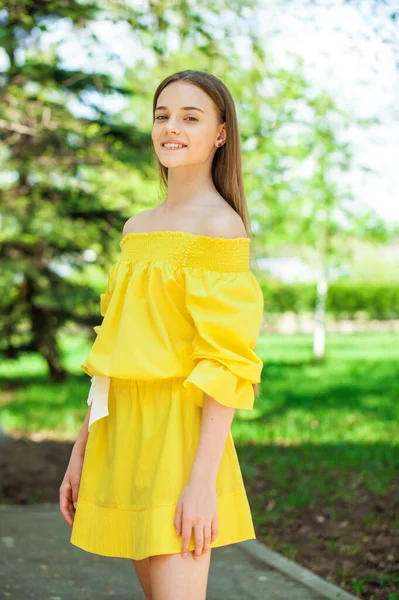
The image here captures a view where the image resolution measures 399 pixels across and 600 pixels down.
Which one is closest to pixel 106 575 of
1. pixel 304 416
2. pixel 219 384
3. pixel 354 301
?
pixel 219 384

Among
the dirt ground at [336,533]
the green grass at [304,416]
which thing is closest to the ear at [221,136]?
the dirt ground at [336,533]

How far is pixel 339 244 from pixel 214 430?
48.8 ft

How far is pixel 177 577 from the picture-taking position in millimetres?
1955

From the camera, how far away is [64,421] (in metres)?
9.34

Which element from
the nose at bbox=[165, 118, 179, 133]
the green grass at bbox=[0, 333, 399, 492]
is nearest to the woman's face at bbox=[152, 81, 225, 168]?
the nose at bbox=[165, 118, 179, 133]

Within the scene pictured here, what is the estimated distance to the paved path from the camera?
148 inches

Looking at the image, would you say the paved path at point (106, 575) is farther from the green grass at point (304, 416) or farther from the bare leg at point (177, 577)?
the bare leg at point (177, 577)

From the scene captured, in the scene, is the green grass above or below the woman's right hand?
below

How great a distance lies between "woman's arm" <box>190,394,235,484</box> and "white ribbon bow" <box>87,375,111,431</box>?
303 mm

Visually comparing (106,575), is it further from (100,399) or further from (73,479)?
(100,399)

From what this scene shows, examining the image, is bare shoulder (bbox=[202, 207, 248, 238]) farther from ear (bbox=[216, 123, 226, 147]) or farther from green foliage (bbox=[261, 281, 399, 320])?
green foliage (bbox=[261, 281, 399, 320])

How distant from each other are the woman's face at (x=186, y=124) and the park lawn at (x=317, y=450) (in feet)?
8.74

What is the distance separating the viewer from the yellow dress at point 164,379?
6.52ft

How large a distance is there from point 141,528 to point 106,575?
2.22 m
